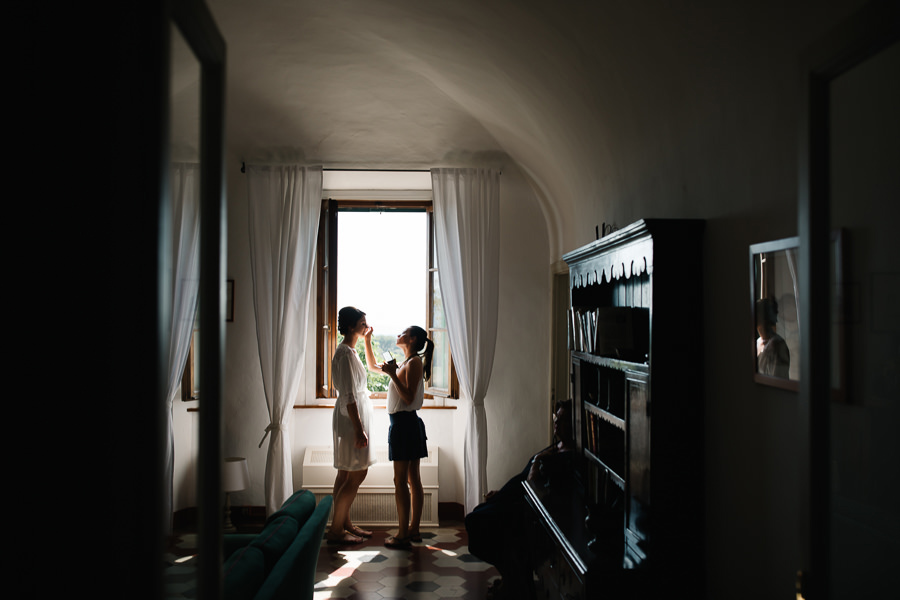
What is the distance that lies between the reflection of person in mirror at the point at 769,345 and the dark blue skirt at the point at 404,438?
367cm

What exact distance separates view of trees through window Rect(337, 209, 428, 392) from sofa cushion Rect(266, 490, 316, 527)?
307 cm

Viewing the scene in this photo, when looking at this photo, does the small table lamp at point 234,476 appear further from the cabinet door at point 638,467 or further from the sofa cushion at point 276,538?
the cabinet door at point 638,467

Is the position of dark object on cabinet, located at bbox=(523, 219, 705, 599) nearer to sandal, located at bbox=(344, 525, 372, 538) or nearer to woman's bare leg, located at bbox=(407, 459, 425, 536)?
woman's bare leg, located at bbox=(407, 459, 425, 536)

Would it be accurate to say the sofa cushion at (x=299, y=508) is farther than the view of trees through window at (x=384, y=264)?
No

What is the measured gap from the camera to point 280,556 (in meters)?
2.71

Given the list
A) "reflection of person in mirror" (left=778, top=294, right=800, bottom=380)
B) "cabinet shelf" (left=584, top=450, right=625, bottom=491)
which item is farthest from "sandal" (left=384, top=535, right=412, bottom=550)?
"reflection of person in mirror" (left=778, top=294, right=800, bottom=380)

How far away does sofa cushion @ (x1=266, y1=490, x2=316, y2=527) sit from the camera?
317cm

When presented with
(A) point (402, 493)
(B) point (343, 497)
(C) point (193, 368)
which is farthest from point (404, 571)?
(C) point (193, 368)

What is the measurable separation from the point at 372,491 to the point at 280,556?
3.26m

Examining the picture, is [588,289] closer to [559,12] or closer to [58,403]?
[559,12]

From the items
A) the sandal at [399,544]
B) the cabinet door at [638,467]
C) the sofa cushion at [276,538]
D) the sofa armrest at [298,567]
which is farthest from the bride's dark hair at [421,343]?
the cabinet door at [638,467]

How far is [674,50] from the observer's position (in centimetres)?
232

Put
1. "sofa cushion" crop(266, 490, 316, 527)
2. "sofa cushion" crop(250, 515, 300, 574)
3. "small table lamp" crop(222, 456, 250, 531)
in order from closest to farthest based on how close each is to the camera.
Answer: "sofa cushion" crop(250, 515, 300, 574)
"sofa cushion" crop(266, 490, 316, 527)
"small table lamp" crop(222, 456, 250, 531)

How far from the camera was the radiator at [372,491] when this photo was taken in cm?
587
